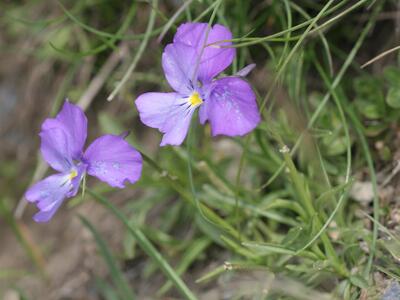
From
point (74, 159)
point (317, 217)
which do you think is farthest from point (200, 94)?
point (317, 217)

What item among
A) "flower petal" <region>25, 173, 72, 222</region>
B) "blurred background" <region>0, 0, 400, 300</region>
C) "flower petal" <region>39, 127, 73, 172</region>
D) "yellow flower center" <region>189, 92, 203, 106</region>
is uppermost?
"flower petal" <region>39, 127, 73, 172</region>

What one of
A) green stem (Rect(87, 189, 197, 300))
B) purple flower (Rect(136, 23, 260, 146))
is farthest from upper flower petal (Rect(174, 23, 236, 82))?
green stem (Rect(87, 189, 197, 300))

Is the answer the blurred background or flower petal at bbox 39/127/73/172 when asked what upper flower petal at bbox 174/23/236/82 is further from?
flower petal at bbox 39/127/73/172

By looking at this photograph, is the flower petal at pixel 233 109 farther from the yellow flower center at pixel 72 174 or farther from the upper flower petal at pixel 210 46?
the yellow flower center at pixel 72 174

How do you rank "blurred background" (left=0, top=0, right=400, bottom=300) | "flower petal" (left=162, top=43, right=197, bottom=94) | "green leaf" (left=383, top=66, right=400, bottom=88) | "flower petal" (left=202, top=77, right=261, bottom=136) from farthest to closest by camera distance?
"green leaf" (left=383, top=66, right=400, bottom=88)
"blurred background" (left=0, top=0, right=400, bottom=300)
"flower petal" (left=162, top=43, right=197, bottom=94)
"flower petal" (left=202, top=77, right=261, bottom=136)

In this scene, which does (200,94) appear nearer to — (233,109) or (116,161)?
(233,109)

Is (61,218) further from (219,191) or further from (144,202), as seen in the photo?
(219,191)

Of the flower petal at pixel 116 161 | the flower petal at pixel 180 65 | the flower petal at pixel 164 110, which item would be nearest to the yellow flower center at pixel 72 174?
the flower petal at pixel 116 161
